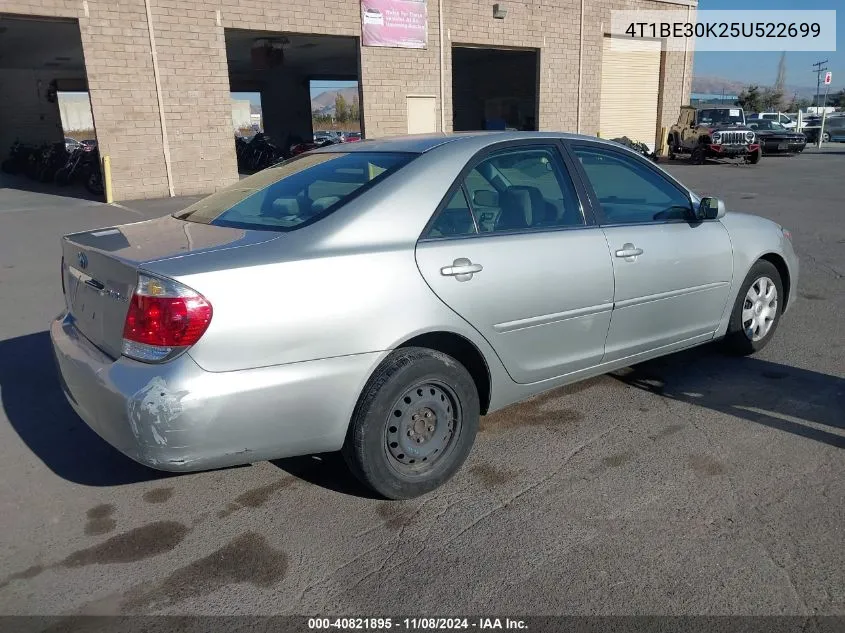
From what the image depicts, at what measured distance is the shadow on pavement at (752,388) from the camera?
4023mm

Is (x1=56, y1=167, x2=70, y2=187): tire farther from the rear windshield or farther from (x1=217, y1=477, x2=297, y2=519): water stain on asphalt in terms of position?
(x1=217, y1=477, x2=297, y2=519): water stain on asphalt

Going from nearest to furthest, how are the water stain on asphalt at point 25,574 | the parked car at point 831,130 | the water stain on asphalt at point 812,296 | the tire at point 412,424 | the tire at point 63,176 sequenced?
the water stain on asphalt at point 25,574 < the tire at point 412,424 < the water stain on asphalt at point 812,296 < the tire at point 63,176 < the parked car at point 831,130

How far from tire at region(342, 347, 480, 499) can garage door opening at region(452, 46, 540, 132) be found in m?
25.1

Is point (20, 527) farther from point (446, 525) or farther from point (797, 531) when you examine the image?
Result: point (797, 531)

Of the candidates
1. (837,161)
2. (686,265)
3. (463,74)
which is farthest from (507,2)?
(686,265)

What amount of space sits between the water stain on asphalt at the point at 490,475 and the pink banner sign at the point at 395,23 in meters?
17.4

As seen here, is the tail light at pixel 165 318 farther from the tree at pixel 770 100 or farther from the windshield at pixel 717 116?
the tree at pixel 770 100

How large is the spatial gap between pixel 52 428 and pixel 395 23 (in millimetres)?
17486

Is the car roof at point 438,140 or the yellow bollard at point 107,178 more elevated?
the car roof at point 438,140

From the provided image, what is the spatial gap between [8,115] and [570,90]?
2222cm

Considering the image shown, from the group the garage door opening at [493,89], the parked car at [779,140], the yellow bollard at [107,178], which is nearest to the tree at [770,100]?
the parked car at [779,140]

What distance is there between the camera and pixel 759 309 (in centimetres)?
502

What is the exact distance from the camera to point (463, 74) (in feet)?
107

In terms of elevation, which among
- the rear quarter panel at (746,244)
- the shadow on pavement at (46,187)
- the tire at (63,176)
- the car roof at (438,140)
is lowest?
the shadow on pavement at (46,187)
